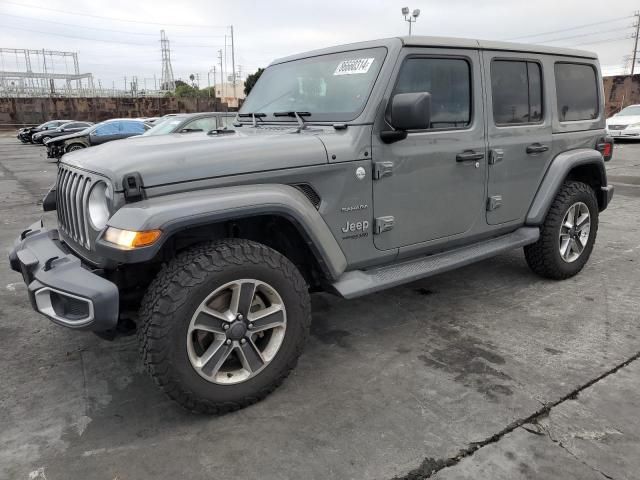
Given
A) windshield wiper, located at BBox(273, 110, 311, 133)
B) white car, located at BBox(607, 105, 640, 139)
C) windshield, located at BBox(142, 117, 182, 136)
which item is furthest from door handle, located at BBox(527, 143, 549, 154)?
white car, located at BBox(607, 105, 640, 139)

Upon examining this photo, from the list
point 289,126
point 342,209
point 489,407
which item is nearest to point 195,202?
point 342,209

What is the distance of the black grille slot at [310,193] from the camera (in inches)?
108

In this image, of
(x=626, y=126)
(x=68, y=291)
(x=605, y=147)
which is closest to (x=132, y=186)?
(x=68, y=291)

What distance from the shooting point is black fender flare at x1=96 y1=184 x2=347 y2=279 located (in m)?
2.23

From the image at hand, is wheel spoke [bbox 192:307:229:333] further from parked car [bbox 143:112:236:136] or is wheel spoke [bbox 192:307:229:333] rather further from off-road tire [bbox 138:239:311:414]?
parked car [bbox 143:112:236:136]

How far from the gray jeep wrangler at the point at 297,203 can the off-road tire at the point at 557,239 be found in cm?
2

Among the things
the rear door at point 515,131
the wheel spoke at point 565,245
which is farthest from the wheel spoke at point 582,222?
the rear door at point 515,131

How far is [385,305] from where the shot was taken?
4023 mm

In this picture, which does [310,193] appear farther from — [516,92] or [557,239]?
[557,239]

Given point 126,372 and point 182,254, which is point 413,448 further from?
point 126,372

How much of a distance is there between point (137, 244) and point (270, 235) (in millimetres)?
934

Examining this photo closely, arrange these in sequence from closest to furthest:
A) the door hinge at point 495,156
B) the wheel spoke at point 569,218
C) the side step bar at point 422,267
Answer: the side step bar at point 422,267
the door hinge at point 495,156
the wheel spoke at point 569,218

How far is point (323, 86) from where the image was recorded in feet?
10.9

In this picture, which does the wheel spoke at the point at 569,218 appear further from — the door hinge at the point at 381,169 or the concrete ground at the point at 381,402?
the door hinge at the point at 381,169
